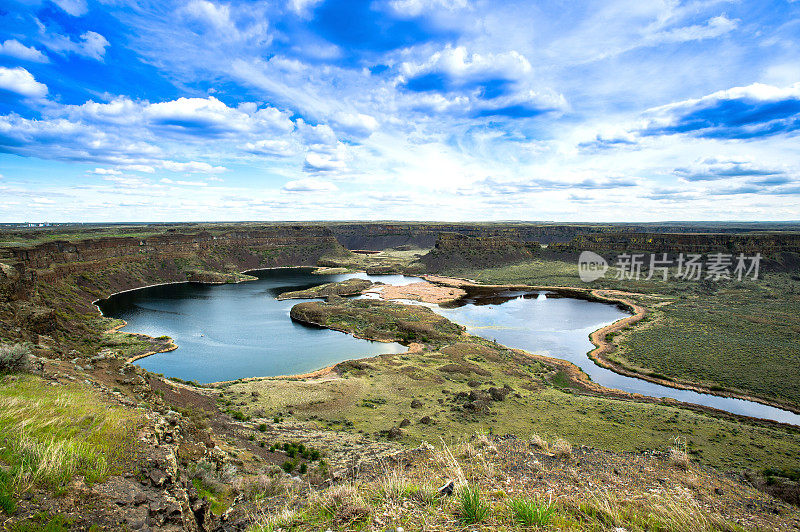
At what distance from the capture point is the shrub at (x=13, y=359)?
1164 cm

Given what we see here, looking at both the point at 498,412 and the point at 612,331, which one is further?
the point at 612,331

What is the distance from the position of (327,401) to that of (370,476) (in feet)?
45.6

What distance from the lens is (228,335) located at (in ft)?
143

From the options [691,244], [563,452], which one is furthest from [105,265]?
[691,244]

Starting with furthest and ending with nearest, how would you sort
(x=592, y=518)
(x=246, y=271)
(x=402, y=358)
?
(x=246, y=271) < (x=402, y=358) < (x=592, y=518)

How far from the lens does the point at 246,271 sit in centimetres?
10181

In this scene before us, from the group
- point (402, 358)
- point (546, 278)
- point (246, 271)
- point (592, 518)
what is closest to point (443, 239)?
point (546, 278)

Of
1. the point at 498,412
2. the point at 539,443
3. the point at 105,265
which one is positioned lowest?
the point at 498,412

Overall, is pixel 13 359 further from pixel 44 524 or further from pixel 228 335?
pixel 228 335

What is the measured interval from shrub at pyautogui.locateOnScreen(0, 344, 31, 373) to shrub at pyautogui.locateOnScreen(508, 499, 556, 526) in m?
15.4

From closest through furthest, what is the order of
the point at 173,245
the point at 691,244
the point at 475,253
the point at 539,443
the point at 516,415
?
the point at 539,443 < the point at 516,415 < the point at 173,245 < the point at 691,244 < the point at 475,253

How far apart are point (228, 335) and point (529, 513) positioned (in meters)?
44.0

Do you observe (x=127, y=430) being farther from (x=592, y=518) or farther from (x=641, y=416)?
(x=641, y=416)

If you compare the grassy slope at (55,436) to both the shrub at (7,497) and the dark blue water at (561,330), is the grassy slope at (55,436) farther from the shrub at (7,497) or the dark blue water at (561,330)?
the dark blue water at (561,330)
